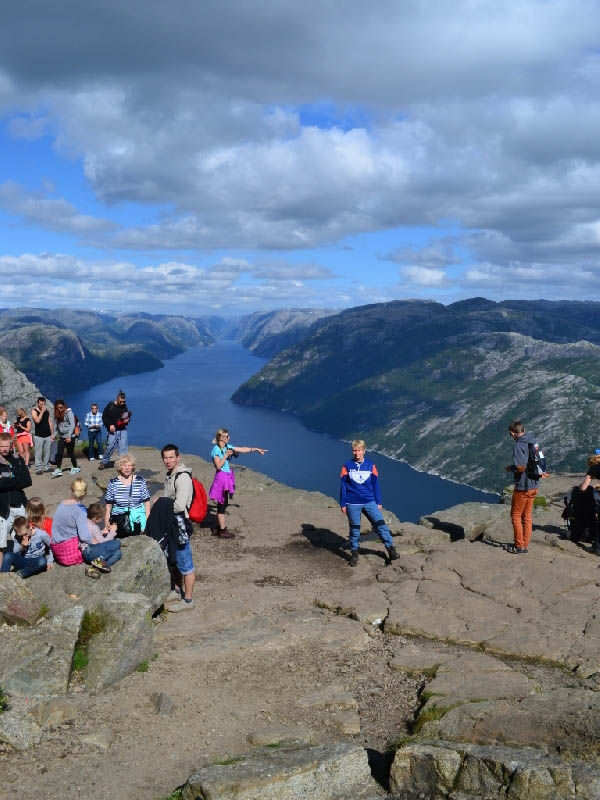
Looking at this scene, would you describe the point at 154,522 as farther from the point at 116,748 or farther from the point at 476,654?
the point at 476,654

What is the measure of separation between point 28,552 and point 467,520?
48.0 ft

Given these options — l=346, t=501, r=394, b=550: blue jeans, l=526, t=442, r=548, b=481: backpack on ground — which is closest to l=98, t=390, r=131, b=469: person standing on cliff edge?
l=346, t=501, r=394, b=550: blue jeans

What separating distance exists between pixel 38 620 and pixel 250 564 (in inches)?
279

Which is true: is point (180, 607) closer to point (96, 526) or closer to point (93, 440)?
point (96, 526)

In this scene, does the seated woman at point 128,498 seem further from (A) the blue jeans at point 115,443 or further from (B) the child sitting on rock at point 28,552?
(A) the blue jeans at point 115,443

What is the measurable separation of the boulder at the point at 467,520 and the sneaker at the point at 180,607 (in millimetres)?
10361

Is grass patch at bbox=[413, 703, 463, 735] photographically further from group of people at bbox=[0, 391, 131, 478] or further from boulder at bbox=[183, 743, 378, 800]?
group of people at bbox=[0, 391, 131, 478]

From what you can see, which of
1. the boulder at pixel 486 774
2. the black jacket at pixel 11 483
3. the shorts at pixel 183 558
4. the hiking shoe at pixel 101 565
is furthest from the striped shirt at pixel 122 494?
the boulder at pixel 486 774

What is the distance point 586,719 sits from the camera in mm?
7684

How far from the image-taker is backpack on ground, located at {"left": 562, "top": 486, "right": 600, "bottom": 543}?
59.6 feet

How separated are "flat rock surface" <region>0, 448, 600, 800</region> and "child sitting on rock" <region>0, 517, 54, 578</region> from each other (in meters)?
0.62

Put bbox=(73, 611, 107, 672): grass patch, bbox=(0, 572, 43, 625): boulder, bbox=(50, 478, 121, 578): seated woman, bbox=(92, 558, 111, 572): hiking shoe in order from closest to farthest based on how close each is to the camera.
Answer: bbox=(73, 611, 107, 672): grass patch < bbox=(0, 572, 43, 625): boulder < bbox=(92, 558, 111, 572): hiking shoe < bbox=(50, 478, 121, 578): seated woman

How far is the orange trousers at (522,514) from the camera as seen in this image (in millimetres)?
17031

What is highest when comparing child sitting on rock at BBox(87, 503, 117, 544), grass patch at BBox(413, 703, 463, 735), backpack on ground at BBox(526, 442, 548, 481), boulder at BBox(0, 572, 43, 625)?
backpack on ground at BBox(526, 442, 548, 481)
